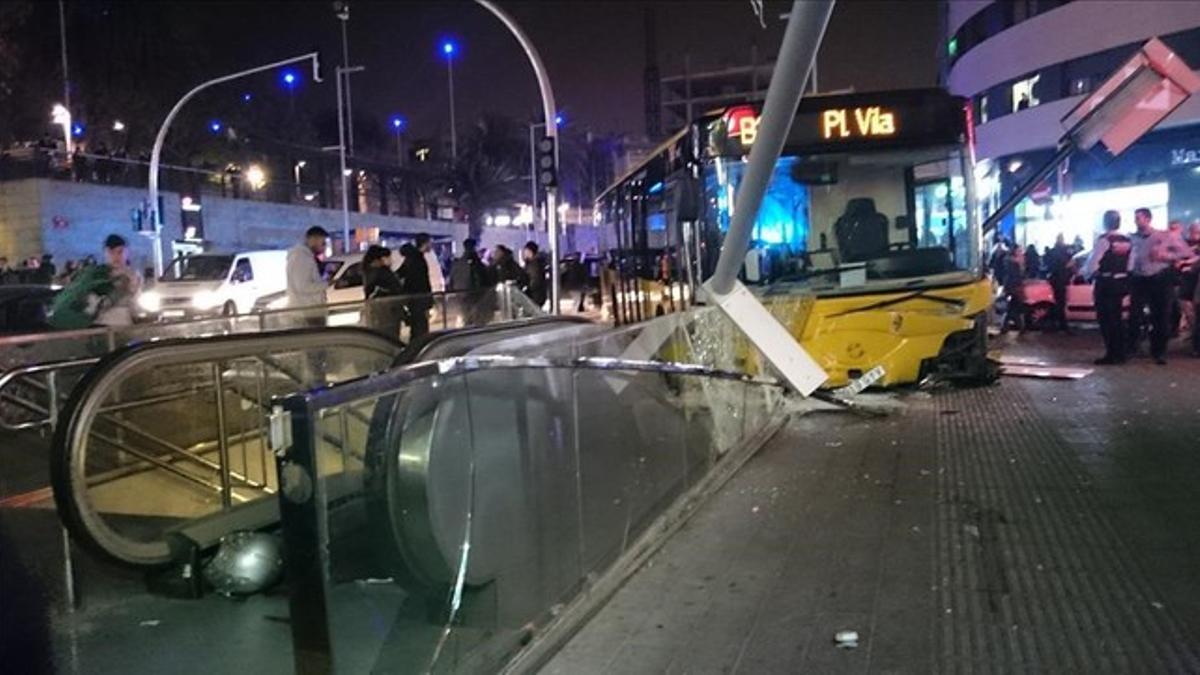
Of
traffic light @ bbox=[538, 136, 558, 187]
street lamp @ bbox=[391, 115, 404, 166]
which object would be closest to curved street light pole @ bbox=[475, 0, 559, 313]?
traffic light @ bbox=[538, 136, 558, 187]

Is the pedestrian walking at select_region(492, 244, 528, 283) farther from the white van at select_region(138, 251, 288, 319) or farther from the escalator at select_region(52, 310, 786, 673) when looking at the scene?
the escalator at select_region(52, 310, 786, 673)

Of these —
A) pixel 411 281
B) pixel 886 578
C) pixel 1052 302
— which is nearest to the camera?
pixel 886 578

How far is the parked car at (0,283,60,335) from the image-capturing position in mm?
16812

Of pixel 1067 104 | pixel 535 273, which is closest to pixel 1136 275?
pixel 535 273

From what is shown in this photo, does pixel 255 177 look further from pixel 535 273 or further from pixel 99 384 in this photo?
pixel 99 384

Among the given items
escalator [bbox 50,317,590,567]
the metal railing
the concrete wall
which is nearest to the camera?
escalator [bbox 50,317,590,567]

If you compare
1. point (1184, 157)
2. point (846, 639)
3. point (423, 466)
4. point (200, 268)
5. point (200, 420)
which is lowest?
point (846, 639)

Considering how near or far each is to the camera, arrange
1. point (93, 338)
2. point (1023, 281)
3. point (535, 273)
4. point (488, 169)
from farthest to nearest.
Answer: point (488, 169) → point (535, 273) → point (1023, 281) → point (93, 338)

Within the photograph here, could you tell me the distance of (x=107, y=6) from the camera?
34750 mm

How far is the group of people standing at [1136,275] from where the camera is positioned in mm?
11984

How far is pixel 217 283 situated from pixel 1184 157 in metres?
29.3

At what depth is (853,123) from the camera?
33.0 ft

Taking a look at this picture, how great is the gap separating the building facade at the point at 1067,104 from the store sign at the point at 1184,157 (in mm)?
32

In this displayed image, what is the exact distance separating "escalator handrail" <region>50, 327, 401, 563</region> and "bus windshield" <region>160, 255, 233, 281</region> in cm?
1869
